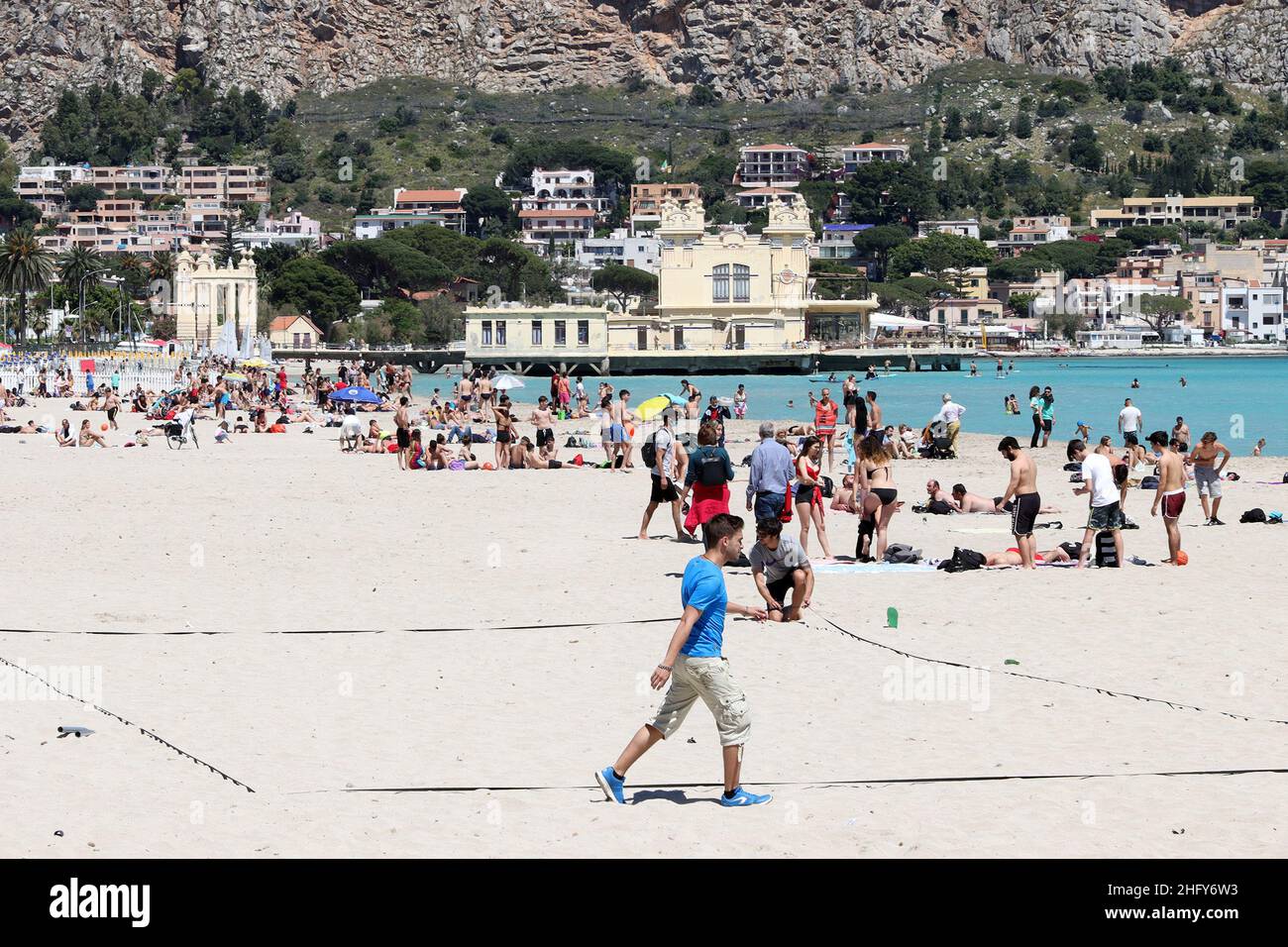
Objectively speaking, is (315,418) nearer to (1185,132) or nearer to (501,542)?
(501,542)

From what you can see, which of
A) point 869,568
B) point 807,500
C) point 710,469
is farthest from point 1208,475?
point 710,469

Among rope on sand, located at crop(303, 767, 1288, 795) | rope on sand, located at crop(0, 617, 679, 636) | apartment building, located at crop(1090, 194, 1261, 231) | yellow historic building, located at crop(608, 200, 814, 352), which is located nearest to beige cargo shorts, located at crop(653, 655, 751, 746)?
rope on sand, located at crop(303, 767, 1288, 795)

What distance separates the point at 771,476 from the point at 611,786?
20.6ft

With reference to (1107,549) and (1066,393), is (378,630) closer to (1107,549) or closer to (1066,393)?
(1107,549)

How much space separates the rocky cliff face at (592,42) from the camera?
189m

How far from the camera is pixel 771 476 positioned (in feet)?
44.4

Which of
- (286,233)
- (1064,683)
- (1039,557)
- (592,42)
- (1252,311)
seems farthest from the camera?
(592,42)

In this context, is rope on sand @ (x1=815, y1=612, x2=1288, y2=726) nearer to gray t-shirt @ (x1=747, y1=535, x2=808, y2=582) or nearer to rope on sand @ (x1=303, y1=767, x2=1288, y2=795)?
gray t-shirt @ (x1=747, y1=535, x2=808, y2=582)

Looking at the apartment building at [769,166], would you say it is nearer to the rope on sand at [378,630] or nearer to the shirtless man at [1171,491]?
the shirtless man at [1171,491]

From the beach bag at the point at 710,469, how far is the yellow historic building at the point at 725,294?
234 ft

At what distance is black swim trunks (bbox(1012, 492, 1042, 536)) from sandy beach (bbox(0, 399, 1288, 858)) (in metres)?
0.35

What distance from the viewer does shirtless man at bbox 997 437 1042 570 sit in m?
13.6

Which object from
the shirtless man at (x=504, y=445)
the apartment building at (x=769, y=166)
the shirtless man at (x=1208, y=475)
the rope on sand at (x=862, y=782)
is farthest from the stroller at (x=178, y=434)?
the apartment building at (x=769, y=166)

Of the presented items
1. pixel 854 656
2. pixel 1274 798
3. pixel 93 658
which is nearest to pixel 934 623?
pixel 854 656
